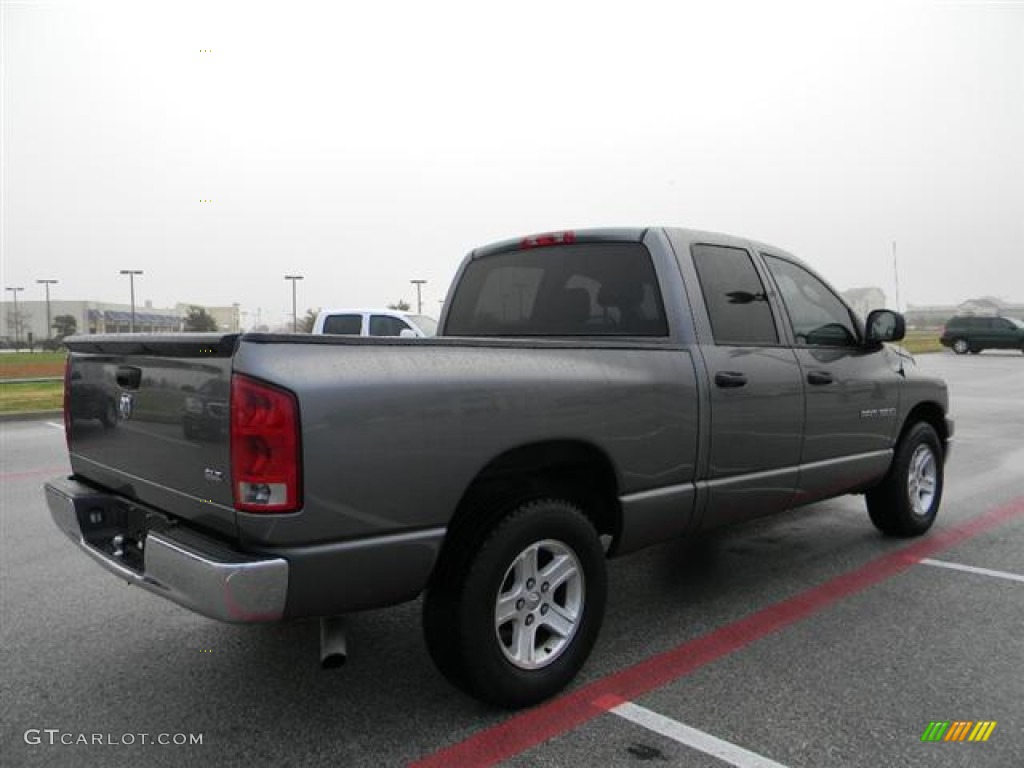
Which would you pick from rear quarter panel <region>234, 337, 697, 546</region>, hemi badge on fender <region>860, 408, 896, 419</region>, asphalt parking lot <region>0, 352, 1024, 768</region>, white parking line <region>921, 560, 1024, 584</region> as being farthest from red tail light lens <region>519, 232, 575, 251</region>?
white parking line <region>921, 560, 1024, 584</region>

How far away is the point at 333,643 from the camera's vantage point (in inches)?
109

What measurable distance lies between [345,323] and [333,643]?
12.3m

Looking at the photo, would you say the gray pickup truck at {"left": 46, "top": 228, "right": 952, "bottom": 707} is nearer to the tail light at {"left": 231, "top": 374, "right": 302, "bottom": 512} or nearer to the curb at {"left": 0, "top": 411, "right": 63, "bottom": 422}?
the tail light at {"left": 231, "top": 374, "right": 302, "bottom": 512}

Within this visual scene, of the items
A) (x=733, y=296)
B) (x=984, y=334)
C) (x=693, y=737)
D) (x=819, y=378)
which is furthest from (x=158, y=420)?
(x=984, y=334)

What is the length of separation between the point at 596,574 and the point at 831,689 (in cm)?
102

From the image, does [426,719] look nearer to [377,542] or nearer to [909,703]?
[377,542]

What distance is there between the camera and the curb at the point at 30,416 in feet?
42.9

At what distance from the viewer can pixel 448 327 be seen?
466 centimetres

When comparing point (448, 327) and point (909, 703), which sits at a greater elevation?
point (448, 327)

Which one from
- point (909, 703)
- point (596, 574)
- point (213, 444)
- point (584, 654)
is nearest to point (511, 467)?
point (596, 574)

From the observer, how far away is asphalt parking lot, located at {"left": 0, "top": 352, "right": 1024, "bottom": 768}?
2.69m

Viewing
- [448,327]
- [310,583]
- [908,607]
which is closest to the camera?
[310,583]

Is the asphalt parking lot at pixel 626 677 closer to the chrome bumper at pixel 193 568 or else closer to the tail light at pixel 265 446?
the chrome bumper at pixel 193 568

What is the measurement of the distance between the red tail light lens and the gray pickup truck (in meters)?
0.01
